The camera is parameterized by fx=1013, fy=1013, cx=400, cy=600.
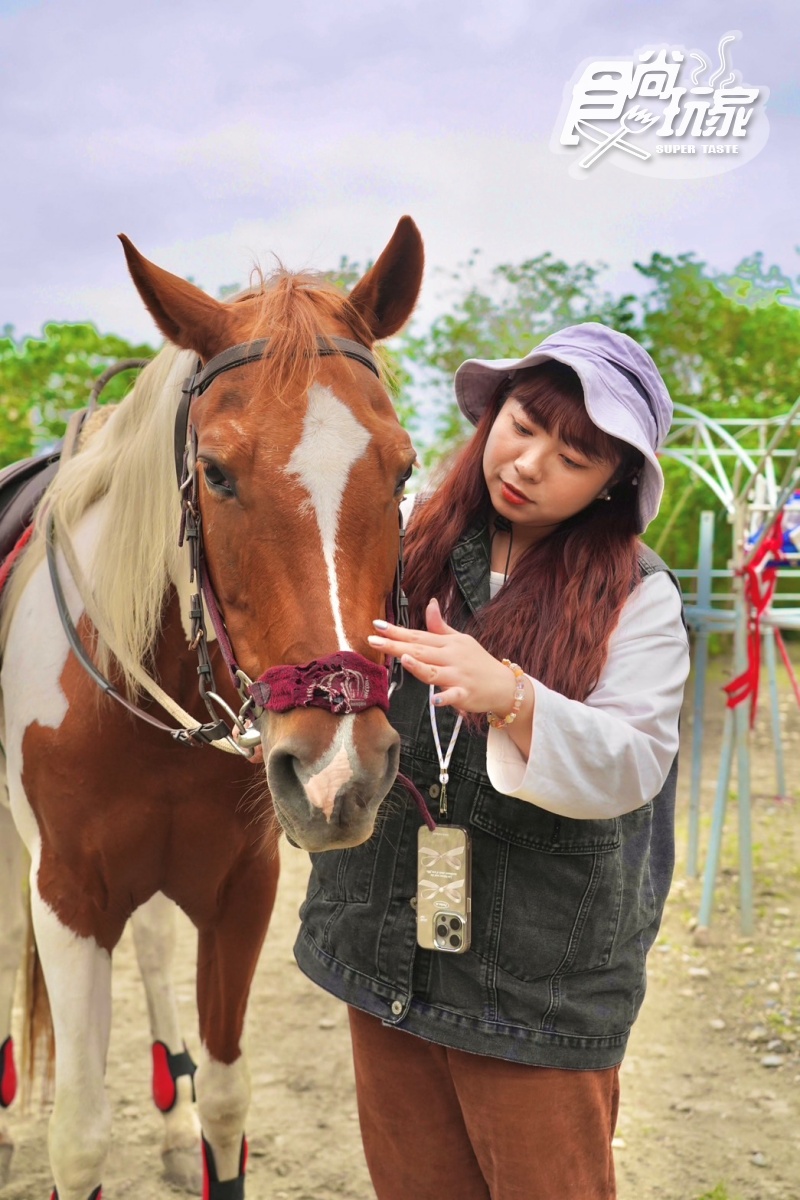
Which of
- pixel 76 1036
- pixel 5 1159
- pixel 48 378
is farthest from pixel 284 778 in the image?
pixel 48 378

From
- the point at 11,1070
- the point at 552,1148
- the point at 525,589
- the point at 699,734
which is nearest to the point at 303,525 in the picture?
the point at 525,589

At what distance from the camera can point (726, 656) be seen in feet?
36.4

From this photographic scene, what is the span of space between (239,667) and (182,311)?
58 centimetres

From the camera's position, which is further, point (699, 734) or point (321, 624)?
point (699, 734)

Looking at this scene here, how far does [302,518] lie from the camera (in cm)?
138

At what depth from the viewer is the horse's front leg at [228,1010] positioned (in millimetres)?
2217

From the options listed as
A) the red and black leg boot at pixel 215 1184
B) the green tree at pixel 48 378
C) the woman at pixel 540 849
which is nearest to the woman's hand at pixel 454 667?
the woman at pixel 540 849

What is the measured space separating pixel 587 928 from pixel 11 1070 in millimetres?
2407

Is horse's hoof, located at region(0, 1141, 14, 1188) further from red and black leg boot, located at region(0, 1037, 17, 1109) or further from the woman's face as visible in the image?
the woman's face

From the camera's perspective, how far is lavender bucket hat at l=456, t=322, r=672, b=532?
4.76 feet

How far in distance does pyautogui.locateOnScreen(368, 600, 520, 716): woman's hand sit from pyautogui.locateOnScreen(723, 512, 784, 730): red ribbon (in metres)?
3.40

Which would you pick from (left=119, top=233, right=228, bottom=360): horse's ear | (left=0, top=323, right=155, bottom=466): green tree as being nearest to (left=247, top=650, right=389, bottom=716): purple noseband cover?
(left=119, top=233, right=228, bottom=360): horse's ear

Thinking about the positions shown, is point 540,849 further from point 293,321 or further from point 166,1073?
point 166,1073

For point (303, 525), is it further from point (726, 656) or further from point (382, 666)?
point (726, 656)
